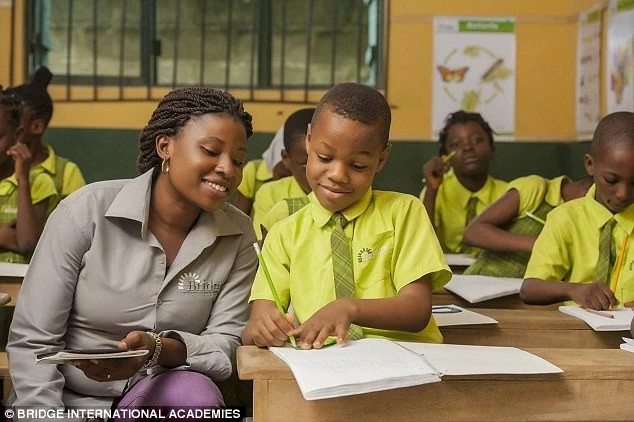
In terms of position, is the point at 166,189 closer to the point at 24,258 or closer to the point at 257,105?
the point at 24,258

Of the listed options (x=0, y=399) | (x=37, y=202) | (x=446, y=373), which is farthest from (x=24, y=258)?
(x=446, y=373)

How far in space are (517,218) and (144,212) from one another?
5.96ft

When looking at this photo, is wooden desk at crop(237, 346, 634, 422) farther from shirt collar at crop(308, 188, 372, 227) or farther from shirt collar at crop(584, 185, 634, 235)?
shirt collar at crop(584, 185, 634, 235)

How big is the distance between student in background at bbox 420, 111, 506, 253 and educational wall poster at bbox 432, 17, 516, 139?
0.76 metres

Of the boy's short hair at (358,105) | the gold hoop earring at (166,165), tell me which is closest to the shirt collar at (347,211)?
the boy's short hair at (358,105)

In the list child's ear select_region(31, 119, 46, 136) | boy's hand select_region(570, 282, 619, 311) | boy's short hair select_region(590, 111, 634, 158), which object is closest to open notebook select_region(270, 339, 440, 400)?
boy's hand select_region(570, 282, 619, 311)

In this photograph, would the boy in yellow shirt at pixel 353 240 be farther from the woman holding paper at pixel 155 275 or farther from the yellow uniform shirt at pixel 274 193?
the yellow uniform shirt at pixel 274 193

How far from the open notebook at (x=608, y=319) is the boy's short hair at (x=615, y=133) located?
534 mm

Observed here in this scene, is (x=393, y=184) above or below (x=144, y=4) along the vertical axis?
below

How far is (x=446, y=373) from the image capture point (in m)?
1.46

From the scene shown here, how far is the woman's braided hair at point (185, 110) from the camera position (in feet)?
6.84

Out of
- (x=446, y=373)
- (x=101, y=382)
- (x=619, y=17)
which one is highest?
(x=619, y=17)

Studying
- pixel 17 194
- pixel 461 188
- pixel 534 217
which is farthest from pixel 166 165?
pixel 461 188

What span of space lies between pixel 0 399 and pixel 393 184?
3338mm
